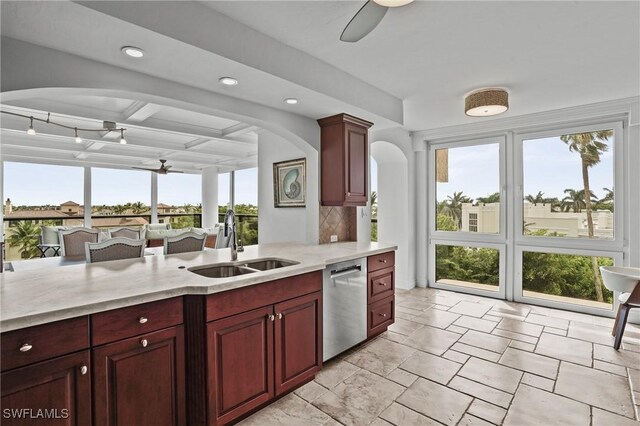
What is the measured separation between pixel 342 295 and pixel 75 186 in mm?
7701

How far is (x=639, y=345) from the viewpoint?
292 cm

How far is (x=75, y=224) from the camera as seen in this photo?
293 inches

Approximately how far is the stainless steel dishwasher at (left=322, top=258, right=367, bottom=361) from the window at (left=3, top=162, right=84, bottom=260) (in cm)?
723

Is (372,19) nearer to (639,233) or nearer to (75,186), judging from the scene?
(639,233)

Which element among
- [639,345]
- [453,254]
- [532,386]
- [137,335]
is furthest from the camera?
[453,254]

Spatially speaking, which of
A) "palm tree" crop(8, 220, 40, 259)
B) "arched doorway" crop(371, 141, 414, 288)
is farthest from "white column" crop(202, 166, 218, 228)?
"arched doorway" crop(371, 141, 414, 288)

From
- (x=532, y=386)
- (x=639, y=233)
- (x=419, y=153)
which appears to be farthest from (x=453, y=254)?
(x=532, y=386)

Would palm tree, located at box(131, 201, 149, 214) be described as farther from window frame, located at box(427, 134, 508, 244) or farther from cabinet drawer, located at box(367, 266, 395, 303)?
cabinet drawer, located at box(367, 266, 395, 303)

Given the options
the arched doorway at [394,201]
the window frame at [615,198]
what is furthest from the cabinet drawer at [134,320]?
the window frame at [615,198]

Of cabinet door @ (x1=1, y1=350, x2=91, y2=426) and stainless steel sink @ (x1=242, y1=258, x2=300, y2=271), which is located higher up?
stainless steel sink @ (x1=242, y1=258, x2=300, y2=271)

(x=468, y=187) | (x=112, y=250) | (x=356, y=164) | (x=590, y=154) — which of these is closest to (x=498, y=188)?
(x=468, y=187)

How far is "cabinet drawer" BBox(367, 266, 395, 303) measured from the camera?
9.82 feet

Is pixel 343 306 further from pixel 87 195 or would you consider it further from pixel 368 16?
pixel 87 195

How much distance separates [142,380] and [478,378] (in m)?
2.27
